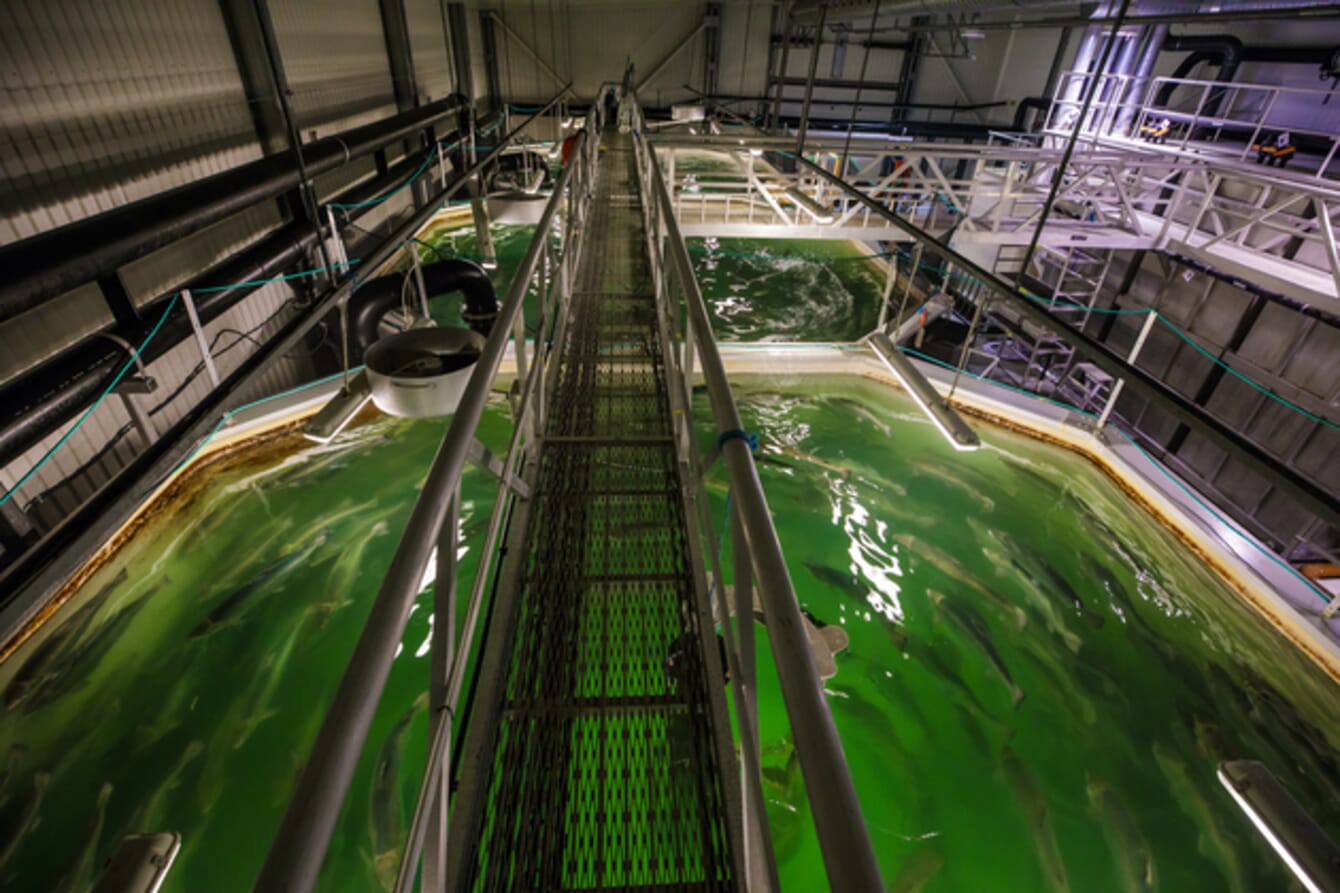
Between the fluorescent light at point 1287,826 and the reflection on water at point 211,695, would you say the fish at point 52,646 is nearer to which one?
the reflection on water at point 211,695

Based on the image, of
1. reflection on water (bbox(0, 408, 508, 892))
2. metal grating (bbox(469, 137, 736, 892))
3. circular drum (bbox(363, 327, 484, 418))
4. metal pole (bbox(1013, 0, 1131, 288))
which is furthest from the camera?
reflection on water (bbox(0, 408, 508, 892))

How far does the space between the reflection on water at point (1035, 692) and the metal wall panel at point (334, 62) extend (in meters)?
7.01

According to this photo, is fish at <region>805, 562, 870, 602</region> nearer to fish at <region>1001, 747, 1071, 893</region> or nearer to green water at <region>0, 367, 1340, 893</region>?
green water at <region>0, 367, 1340, 893</region>

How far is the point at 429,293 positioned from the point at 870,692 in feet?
17.3

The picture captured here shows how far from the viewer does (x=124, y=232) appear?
3.61 m

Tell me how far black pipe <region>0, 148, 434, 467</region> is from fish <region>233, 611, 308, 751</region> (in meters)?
1.88

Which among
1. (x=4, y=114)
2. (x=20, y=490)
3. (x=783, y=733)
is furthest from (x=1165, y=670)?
(x=4, y=114)

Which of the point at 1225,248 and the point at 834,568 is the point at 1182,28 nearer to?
the point at 1225,248

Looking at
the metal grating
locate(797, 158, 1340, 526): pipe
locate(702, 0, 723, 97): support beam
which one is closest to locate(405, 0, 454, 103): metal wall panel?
locate(702, 0, 723, 97): support beam

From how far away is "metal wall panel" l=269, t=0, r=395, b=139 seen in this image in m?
7.03

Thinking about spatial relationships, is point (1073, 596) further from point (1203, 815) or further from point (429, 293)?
point (429, 293)

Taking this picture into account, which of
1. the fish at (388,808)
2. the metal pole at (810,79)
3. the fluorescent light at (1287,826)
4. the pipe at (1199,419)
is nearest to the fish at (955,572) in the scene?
the fluorescent light at (1287,826)

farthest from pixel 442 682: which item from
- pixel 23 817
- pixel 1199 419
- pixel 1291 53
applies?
pixel 1291 53

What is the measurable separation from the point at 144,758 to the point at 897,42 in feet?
78.5
